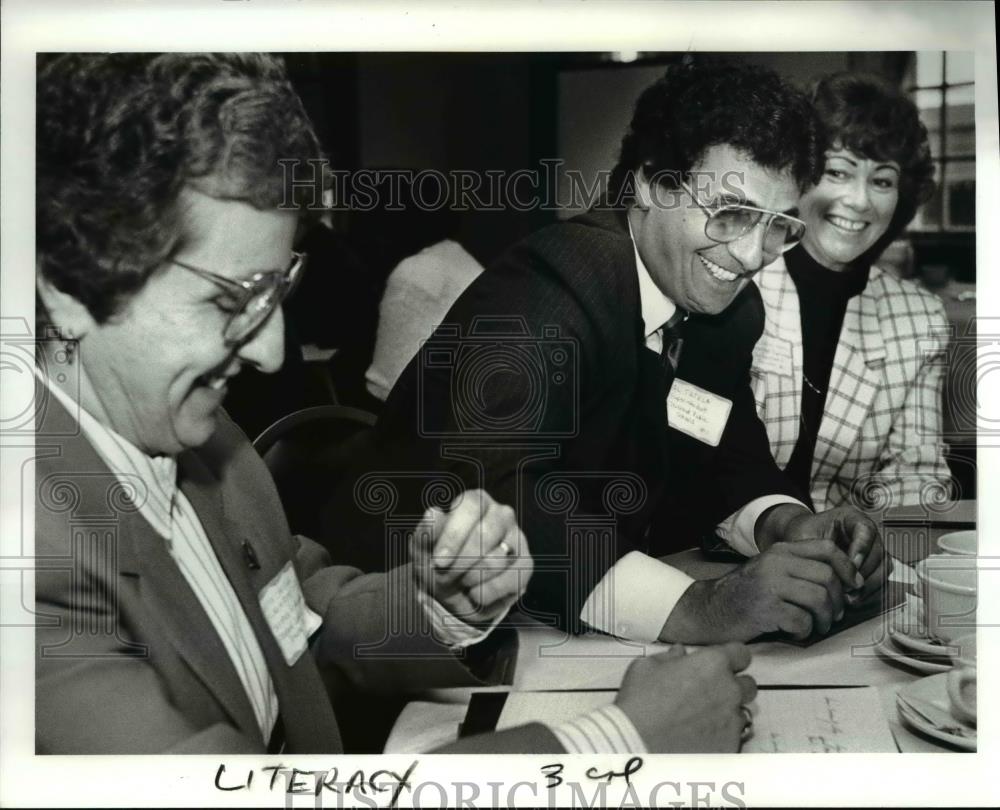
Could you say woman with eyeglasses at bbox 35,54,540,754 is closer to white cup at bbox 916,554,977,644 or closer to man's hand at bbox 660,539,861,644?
man's hand at bbox 660,539,861,644

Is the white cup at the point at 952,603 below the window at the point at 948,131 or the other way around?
below

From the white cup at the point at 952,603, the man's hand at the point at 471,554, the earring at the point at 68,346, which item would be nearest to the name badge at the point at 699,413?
the man's hand at the point at 471,554

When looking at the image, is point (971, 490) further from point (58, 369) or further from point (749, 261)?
point (58, 369)

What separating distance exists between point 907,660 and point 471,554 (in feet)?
2.79

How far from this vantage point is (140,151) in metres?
2.06

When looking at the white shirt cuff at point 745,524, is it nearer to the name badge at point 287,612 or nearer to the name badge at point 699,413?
the name badge at point 699,413

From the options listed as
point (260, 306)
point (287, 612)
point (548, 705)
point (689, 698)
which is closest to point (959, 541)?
point (689, 698)

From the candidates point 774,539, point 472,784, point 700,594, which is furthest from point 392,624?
point 774,539

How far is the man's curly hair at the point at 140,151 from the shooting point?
6.74 ft

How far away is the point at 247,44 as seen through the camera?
84.7 inches

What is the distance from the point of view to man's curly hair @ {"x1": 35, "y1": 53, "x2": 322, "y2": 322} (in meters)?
2.05

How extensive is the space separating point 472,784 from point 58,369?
1.07 metres

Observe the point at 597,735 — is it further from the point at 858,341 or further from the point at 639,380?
the point at 858,341

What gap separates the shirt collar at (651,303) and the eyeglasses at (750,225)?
137mm
